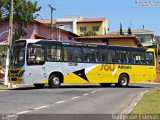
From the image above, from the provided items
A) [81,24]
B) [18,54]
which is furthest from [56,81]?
[81,24]

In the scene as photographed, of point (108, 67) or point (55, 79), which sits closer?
point (55, 79)

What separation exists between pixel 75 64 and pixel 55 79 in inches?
72.7

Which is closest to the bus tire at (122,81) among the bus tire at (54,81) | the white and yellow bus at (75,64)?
the white and yellow bus at (75,64)

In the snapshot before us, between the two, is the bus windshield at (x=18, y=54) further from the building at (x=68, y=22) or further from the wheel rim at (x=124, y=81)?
the building at (x=68, y=22)

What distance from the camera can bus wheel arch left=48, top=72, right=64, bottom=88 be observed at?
99.1 ft

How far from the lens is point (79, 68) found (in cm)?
3172

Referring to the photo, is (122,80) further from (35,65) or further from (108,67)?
(35,65)

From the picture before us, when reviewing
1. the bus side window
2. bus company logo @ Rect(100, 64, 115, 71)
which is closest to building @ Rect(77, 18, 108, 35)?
the bus side window

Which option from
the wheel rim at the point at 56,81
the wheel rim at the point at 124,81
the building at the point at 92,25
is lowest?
the wheel rim at the point at 124,81

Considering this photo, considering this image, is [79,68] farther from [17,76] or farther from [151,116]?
[151,116]

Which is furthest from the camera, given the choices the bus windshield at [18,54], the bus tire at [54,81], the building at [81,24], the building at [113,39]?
the building at [81,24]

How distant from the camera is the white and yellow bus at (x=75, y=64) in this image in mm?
29078

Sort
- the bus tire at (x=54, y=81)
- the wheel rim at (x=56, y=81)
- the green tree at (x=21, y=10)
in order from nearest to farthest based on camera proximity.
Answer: the bus tire at (x=54, y=81) < the wheel rim at (x=56, y=81) < the green tree at (x=21, y=10)

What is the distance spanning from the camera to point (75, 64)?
103 feet
